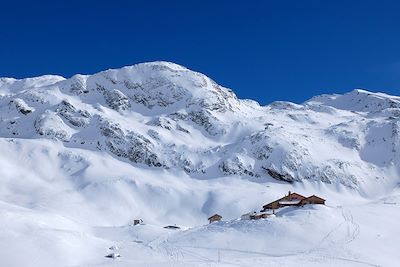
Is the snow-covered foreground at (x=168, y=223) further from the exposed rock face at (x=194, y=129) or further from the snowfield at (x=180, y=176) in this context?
the exposed rock face at (x=194, y=129)

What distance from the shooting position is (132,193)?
386 ft

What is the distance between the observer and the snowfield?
56531 mm

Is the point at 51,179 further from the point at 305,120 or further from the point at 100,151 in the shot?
the point at 305,120

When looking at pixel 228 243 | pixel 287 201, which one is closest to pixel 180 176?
pixel 287 201

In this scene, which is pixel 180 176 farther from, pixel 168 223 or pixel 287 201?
pixel 287 201

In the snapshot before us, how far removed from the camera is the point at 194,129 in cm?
15950

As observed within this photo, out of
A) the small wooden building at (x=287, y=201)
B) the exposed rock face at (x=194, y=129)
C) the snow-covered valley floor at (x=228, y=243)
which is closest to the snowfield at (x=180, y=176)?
the snow-covered valley floor at (x=228, y=243)

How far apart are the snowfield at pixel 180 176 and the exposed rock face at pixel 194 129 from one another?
16.2 inches

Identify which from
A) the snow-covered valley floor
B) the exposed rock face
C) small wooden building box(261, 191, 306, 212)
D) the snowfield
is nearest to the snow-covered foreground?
the snow-covered valley floor

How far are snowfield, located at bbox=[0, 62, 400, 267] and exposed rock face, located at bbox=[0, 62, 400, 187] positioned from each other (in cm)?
41

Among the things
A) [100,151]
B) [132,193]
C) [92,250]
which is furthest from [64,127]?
[92,250]

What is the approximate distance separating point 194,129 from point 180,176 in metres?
29.7

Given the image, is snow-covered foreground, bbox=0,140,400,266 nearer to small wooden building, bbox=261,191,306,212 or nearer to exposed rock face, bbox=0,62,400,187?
small wooden building, bbox=261,191,306,212

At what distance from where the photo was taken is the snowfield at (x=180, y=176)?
185 feet
